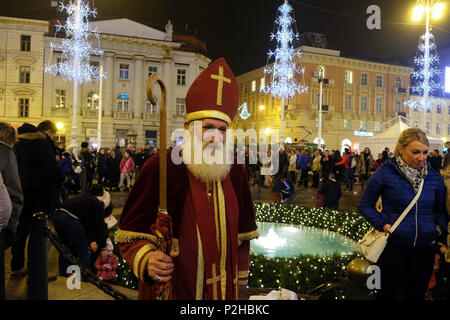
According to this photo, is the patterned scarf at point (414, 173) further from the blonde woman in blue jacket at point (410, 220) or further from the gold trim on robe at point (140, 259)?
the gold trim on robe at point (140, 259)

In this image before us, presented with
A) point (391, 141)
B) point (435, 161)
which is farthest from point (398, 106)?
point (435, 161)

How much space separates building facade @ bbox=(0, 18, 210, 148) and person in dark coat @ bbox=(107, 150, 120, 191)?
20531mm

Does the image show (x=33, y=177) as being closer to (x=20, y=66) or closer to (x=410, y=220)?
(x=410, y=220)

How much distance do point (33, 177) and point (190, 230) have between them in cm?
355

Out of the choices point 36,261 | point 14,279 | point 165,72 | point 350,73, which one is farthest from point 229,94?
point 350,73

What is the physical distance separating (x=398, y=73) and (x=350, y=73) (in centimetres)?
752

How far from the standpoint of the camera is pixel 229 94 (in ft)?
8.30

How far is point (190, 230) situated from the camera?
2248 millimetres

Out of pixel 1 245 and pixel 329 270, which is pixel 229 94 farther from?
pixel 329 270

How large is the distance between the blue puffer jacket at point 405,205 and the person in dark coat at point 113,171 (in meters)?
12.5

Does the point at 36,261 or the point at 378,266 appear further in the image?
the point at 378,266

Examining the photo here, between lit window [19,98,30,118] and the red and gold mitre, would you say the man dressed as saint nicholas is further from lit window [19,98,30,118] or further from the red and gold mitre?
lit window [19,98,30,118]

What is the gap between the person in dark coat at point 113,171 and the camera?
14.5 m
